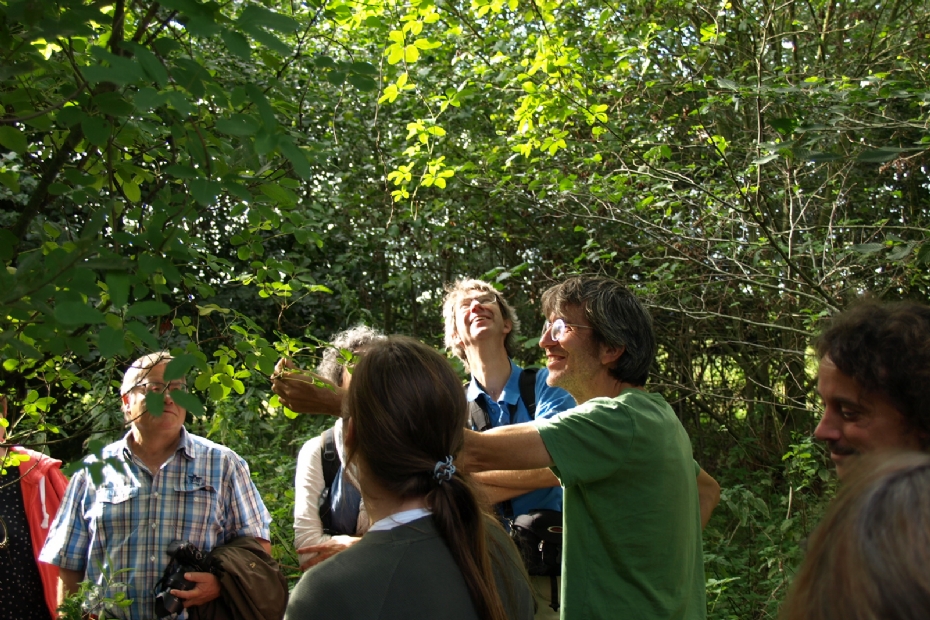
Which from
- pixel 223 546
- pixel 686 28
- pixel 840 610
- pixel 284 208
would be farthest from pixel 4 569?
pixel 686 28

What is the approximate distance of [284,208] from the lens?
219cm

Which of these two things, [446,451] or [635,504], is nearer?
[446,451]

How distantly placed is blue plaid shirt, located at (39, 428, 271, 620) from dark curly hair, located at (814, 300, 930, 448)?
2.34 metres

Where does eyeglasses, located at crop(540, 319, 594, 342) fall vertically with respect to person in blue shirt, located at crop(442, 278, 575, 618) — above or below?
above

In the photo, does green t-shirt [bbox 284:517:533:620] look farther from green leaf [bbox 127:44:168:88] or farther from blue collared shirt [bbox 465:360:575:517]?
blue collared shirt [bbox 465:360:575:517]

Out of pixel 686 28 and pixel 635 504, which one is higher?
pixel 686 28

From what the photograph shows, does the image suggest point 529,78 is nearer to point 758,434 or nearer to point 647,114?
point 647,114

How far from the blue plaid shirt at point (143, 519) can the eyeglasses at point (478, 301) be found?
3.96 ft

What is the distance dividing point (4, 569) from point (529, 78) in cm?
385

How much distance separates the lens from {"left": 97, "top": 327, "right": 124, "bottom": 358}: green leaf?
4.37ft

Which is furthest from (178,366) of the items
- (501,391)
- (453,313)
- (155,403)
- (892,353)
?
(453,313)

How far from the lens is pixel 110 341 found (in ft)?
4.42

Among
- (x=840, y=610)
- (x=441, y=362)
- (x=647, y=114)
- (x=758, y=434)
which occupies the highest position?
(x=647, y=114)

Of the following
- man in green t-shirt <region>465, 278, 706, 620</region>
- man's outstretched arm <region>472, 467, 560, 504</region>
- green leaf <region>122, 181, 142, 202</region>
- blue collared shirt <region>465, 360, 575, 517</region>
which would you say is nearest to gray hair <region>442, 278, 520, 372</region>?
blue collared shirt <region>465, 360, 575, 517</region>
